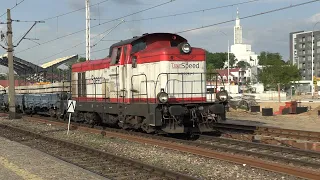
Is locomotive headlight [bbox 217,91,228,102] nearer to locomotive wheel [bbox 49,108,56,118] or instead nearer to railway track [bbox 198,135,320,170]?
railway track [bbox 198,135,320,170]

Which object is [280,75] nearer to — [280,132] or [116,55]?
[280,132]

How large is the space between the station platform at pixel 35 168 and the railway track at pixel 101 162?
0.58 meters

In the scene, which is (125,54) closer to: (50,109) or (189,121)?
(189,121)

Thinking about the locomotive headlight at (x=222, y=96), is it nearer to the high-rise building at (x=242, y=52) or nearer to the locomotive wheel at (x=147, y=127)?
the locomotive wheel at (x=147, y=127)

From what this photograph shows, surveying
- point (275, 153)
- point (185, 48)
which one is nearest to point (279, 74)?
point (185, 48)

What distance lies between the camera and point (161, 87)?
13.5 meters

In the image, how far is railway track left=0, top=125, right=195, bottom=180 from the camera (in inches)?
331

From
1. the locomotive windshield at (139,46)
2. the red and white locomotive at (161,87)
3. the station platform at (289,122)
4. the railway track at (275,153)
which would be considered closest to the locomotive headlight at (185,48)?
the red and white locomotive at (161,87)

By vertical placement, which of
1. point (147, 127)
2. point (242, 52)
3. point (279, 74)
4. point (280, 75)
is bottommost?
point (147, 127)

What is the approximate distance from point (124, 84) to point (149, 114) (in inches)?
95.9

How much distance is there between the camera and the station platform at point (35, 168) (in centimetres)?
796

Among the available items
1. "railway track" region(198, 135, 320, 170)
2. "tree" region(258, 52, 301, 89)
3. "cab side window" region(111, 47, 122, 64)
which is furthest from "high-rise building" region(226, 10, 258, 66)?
"railway track" region(198, 135, 320, 170)

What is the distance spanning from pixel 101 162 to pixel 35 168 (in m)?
1.91

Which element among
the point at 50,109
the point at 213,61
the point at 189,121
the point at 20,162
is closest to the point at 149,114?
the point at 189,121
